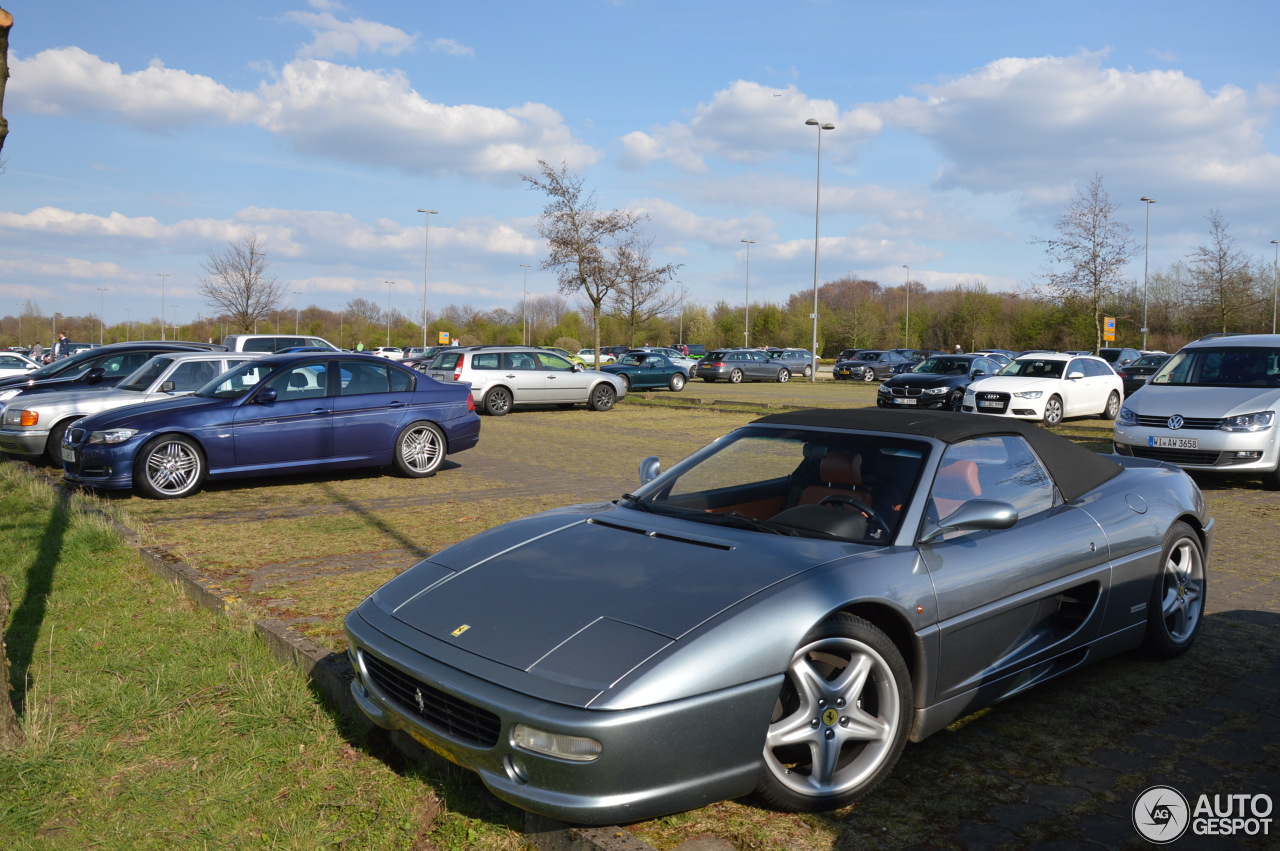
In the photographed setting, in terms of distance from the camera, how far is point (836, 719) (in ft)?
10.3

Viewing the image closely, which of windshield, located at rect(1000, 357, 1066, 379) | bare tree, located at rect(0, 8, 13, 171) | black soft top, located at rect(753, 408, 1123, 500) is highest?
bare tree, located at rect(0, 8, 13, 171)

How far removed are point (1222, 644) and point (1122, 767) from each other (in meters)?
2.00

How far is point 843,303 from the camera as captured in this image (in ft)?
310

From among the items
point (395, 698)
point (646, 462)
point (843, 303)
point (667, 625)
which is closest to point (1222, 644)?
point (646, 462)

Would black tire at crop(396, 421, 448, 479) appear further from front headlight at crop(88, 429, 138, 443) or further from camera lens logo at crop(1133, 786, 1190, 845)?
camera lens logo at crop(1133, 786, 1190, 845)

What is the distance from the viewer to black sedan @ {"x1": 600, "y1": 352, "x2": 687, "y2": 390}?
33.5 metres

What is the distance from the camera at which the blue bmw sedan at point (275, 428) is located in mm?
9508

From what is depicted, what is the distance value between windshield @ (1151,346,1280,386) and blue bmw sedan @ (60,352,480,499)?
8.95 m

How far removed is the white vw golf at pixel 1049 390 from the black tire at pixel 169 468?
1475 cm

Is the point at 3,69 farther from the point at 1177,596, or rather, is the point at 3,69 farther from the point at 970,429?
the point at 1177,596

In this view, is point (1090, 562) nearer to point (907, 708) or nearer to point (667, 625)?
point (907, 708)

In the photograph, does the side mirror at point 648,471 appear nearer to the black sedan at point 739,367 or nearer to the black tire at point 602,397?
the black tire at point 602,397

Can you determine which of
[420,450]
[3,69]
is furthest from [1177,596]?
[420,450]

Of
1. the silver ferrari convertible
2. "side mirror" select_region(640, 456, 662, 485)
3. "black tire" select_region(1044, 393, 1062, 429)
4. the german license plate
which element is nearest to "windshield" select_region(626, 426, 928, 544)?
the silver ferrari convertible
